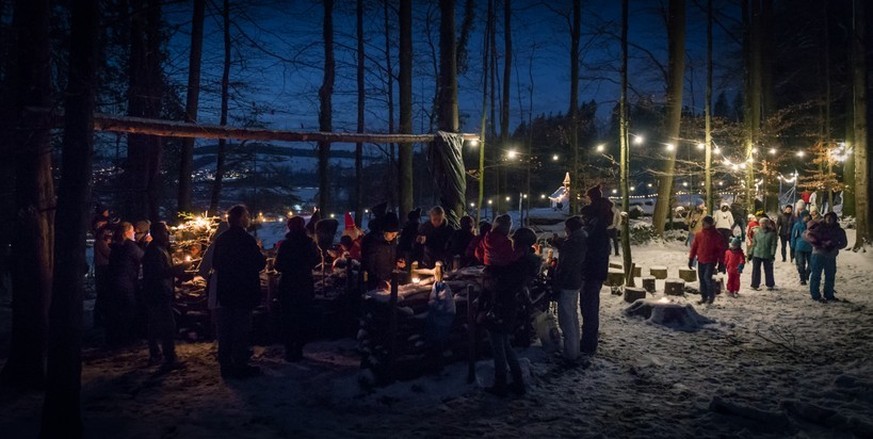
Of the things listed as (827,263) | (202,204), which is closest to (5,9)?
(827,263)

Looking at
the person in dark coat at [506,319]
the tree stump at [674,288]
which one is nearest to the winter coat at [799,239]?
the tree stump at [674,288]

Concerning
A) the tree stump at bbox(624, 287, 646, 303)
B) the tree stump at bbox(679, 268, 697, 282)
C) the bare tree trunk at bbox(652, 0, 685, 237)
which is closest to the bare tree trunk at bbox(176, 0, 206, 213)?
the tree stump at bbox(624, 287, 646, 303)

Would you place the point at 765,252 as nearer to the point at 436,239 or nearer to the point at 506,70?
the point at 436,239

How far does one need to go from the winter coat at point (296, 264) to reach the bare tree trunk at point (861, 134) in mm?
17570

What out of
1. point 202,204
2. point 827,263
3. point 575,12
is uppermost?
point 575,12

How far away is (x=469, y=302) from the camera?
6879mm

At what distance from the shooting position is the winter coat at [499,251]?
20.4 ft

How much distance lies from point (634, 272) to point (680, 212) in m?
21.4

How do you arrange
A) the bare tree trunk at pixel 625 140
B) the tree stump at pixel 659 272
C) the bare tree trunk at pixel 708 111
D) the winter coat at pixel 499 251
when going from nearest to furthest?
the winter coat at pixel 499 251 < the bare tree trunk at pixel 625 140 < the tree stump at pixel 659 272 < the bare tree trunk at pixel 708 111

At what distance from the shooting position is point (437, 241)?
9320 millimetres

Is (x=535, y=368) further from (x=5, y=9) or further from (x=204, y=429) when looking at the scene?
(x=5, y=9)

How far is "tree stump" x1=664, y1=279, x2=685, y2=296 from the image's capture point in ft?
39.7

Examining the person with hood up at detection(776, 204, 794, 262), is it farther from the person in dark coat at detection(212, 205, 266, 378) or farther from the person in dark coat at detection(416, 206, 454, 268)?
the person in dark coat at detection(212, 205, 266, 378)

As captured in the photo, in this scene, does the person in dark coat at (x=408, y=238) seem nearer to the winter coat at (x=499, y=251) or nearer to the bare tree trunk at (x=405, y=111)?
the winter coat at (x=499, y=251)
